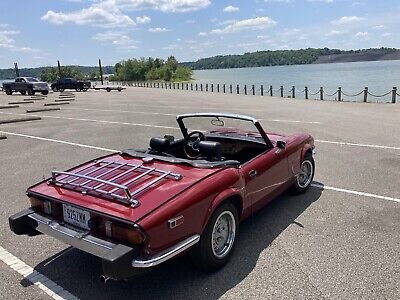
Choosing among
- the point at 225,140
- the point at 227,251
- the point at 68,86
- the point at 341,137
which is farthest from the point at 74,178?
the point at 68,86

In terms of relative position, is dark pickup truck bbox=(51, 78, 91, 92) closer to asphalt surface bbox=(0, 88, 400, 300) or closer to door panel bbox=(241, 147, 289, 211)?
asphalt surface bbox=(0, 88, 400, 300)

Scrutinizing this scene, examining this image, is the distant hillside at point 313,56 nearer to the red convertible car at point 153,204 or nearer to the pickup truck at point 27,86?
the pickup truck at point 27,86

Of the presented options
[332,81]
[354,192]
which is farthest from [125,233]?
[332,81]

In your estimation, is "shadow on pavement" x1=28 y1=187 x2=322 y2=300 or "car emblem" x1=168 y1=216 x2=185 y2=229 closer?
"car emblem" x1=168 y1=216 x2=185 y2=229

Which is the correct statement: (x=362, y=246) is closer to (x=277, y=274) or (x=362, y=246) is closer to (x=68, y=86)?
(x=277, y=274)

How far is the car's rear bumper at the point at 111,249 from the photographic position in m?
2.51

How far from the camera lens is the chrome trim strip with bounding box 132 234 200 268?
2.57 metres

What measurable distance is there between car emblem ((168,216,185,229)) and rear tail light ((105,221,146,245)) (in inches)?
9.1

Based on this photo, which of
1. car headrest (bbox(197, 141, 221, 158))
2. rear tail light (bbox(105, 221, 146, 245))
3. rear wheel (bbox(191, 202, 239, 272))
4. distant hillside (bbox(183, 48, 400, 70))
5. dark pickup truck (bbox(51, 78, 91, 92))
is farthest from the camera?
distant hillside (bbox(183, 48, 400, 70))

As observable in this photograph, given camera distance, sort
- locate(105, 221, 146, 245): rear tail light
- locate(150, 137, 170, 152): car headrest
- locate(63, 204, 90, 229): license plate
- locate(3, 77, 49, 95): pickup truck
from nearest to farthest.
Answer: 1. locate(105, 221, 146, 245): rear tail light
2. locate(63, 204, 90, 229): license plate
3. locate(150, 137, 170, 152): car headrest
4. locate(3, 77, 49, 95): pickup truck

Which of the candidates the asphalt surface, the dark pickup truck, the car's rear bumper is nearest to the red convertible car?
the car's rear bumper

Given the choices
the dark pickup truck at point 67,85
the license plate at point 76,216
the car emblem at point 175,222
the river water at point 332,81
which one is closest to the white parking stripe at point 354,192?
the car emblem at point 175,222

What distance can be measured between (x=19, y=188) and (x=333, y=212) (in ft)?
15.8

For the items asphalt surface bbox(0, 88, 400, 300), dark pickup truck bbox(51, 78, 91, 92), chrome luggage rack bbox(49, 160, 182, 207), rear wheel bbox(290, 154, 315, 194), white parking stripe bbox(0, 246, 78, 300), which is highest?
dark pickup truck bbox(51, 78, 91, 92)
